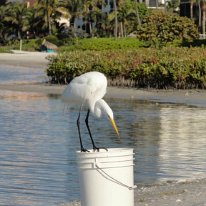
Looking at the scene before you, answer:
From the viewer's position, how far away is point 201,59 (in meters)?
32.8

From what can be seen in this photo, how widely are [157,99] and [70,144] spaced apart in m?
12.1

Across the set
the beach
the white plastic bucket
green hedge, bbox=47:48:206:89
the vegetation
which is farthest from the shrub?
the white plastic bucket

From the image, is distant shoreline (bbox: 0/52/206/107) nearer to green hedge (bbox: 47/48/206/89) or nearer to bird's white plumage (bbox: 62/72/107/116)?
green hedge (bbox: 47/48/206/89)

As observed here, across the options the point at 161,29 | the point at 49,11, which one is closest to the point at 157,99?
the point at 161,29

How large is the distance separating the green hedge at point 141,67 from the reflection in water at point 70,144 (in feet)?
16.1

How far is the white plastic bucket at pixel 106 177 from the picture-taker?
27.8 ft

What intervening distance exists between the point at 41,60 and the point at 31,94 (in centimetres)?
3330

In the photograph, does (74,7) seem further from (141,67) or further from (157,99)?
(157,99)

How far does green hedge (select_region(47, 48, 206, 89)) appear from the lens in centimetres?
3222

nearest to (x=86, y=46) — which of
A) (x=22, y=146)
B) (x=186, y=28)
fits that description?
(x=186, y=28)

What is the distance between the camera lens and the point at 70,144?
1725cm

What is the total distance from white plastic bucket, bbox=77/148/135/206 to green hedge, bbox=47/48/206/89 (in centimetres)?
2345

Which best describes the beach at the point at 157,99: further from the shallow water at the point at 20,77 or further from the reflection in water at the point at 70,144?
the shallow water at the point at 20,77

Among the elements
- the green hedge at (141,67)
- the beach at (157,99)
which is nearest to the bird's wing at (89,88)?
the beach at (157,99)
